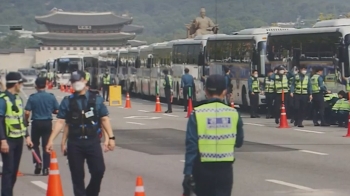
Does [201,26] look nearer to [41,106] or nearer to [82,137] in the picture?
[41,106]

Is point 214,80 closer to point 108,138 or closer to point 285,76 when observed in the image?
point 108,138

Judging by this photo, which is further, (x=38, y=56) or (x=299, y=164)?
(x=38, y=56)

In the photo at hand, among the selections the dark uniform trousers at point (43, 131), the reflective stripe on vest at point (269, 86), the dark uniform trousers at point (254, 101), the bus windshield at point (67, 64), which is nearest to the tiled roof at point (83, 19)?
the bus windshield at point (67, 64)

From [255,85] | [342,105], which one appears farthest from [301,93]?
[255,85]

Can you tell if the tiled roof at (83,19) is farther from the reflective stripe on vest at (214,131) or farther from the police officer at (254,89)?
the reflective stripe on vest at (214,131)

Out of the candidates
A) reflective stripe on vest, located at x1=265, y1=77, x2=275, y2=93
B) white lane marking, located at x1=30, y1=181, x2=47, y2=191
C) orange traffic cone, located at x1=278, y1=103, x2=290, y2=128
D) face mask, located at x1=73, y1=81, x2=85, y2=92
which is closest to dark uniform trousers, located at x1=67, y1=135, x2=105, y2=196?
face mask, located at x1=73, y1=81, x2=85, y2=92

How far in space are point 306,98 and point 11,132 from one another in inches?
581

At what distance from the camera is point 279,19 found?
490ft

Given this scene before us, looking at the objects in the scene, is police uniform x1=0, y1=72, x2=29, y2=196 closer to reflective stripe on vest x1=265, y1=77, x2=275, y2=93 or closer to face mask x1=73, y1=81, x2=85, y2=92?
face mask x1=73, y1=81, x2=85, y2=92

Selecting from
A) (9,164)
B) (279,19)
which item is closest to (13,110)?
(9,164)

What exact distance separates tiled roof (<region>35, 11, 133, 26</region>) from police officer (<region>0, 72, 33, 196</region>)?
128480 millimetres

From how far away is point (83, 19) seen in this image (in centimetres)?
14500

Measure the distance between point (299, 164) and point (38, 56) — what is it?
121240mm

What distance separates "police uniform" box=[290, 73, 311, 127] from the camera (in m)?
25.7
